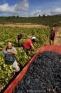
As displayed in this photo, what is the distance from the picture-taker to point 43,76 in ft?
24.9

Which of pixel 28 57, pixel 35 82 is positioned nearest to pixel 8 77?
pixel 35 82

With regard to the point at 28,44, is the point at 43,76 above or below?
Result: below

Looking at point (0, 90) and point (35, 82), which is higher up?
point (35, 82)

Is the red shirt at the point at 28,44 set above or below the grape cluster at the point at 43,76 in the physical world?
above

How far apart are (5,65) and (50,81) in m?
2.55

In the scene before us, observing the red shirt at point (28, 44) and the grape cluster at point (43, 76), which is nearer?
the grape cluster at point (43, 76)

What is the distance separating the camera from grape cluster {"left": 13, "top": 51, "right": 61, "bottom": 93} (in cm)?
649

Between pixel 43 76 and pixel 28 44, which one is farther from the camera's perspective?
pixel 28 44

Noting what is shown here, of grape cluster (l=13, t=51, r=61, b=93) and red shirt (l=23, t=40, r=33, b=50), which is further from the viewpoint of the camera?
red shirt (l=23, t=40, r=33, b=50)

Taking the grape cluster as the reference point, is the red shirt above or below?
above

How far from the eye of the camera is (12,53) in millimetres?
8547

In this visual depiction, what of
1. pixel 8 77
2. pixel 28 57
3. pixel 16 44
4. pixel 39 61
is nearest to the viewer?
pixel 8 77

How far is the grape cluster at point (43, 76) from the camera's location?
6492mm

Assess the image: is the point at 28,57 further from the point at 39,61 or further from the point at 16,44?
the point at 16,44
